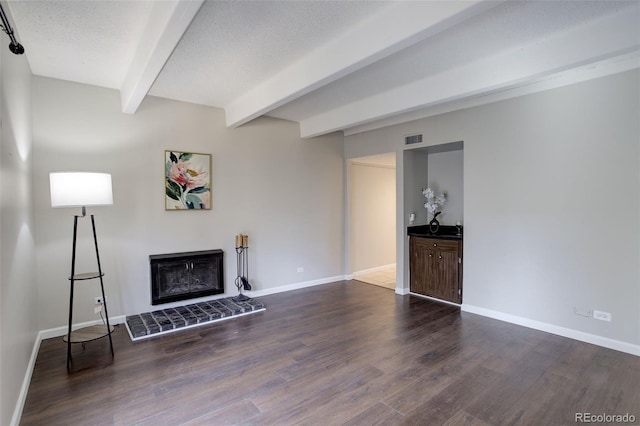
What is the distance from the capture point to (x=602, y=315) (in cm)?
337

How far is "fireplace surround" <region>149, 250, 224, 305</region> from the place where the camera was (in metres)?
4.27

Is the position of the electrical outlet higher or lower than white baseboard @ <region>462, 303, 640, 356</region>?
higher

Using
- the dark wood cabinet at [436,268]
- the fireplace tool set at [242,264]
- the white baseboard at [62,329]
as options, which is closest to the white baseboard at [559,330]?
the dark wood cabinet at [436,268]

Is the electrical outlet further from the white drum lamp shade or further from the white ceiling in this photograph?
the white drum lamp shade

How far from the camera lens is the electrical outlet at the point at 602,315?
333cm

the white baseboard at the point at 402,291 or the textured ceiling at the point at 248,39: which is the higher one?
the textured ceiling at the point at 248,39

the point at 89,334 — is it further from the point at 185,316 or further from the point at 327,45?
the point at 327,45

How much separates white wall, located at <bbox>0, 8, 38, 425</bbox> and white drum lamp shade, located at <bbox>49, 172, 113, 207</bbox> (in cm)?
23

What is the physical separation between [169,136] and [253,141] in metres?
1.25

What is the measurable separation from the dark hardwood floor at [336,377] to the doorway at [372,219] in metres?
2.53

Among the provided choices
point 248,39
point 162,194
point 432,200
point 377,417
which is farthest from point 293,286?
point 248,39

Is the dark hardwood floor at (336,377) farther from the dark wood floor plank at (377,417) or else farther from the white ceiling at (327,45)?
the white ceiling at (327,45)

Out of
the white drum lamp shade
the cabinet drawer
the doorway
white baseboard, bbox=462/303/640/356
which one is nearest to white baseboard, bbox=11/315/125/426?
the white drum lamp shade

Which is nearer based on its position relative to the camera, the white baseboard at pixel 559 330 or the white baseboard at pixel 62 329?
the white baseboard at pixel 559 330
